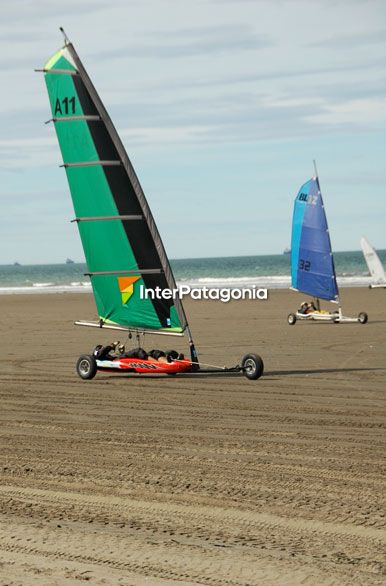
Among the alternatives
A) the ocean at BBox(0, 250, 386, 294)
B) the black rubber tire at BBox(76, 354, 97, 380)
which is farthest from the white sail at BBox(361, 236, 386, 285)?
the black rubber tire at BBox(76, 354, 97, 380)

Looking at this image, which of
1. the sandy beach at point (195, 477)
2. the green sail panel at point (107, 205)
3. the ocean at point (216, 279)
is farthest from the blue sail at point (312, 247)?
the ocean at point (216, 279)

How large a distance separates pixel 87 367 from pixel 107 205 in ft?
8.75

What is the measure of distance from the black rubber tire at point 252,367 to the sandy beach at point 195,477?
7.0 inches

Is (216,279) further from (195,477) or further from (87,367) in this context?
Answer: (195,477)

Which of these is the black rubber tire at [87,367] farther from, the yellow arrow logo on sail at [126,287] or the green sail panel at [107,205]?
the yellow arrow logo on sail at [126,287]

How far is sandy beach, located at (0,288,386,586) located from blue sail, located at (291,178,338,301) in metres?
15.4

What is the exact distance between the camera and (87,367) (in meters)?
17.4

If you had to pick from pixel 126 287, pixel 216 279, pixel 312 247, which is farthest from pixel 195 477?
pixel 216 279

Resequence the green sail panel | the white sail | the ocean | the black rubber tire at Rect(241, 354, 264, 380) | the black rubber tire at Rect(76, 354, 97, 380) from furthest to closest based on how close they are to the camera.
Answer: the ocean
the white sail
the green sail panel
the black rubber tire at Rect(76, 354, 97, 380)
the black rubber tire at Rect(241, 354, 264, 380)

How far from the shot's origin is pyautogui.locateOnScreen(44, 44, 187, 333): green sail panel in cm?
1747

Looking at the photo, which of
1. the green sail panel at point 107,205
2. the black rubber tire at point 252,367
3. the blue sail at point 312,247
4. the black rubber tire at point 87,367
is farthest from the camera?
the blue sail at point 312,247

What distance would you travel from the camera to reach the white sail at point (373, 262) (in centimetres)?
5388

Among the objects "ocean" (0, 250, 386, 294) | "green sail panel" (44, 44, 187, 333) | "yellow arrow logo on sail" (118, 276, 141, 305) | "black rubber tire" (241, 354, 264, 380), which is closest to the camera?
"black rubber tire" (241, 354, 264, 380)

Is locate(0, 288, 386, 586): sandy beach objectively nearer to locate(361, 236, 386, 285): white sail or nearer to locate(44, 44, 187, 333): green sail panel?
locate(44, 44, 187, 333): green sail panel
